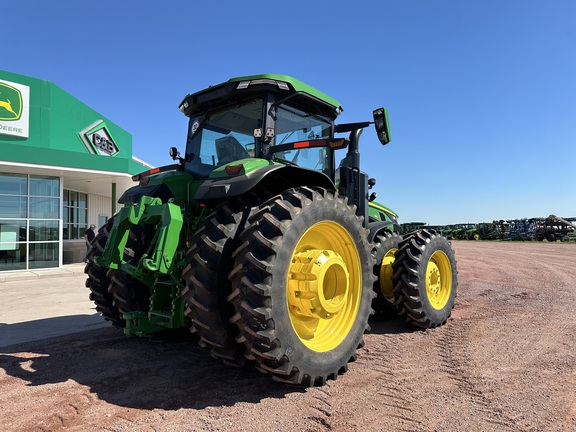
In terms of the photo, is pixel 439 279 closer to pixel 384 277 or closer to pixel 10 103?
pixel 384 277

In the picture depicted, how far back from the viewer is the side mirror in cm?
439

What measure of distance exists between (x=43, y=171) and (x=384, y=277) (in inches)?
498

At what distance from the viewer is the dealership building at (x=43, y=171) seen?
1262 centimetres

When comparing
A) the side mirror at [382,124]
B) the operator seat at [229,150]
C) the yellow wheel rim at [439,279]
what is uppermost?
the side mirror at [382,124]

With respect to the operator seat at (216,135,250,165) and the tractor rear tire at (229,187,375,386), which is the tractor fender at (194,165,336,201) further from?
the operator seat at (216,135,250,165)

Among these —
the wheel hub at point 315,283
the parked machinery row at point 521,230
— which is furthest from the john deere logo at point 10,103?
the parked machinery row at point 521,230

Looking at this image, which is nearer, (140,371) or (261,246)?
(261,246)

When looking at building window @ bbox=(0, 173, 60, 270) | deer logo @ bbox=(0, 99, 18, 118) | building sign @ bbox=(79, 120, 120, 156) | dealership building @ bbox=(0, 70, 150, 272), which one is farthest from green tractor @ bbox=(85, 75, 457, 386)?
building sign @ bbox=(79, 120, 120, 156)

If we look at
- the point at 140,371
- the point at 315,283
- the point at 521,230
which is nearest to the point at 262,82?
the point at 315,283

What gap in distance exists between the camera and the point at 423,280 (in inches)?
187

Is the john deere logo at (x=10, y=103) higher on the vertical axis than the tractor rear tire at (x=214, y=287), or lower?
higher

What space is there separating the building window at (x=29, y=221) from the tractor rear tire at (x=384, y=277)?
42.2 feet

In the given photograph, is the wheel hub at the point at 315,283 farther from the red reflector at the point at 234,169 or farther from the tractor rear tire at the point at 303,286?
the red reflector at the point at 234,169

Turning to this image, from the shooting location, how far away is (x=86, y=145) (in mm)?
18047
